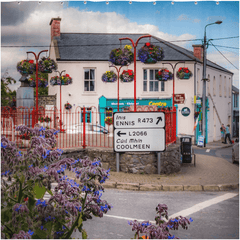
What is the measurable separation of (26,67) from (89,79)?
2.06 feet

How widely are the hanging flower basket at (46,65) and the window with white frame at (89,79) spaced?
0.35 m

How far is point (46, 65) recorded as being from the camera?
3.55 m

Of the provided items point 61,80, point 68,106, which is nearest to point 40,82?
point 61,80

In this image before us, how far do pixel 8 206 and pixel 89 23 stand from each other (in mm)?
1686

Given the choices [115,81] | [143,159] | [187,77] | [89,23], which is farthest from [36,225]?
[143,159]

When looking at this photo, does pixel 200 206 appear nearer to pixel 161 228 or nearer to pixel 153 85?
pixel 153 85

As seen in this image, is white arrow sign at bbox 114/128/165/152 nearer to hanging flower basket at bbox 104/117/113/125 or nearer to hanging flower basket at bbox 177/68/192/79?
hanging flower basket at bbox 104/117/113/125

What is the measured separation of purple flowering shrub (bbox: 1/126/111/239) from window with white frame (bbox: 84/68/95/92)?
4.93 feet

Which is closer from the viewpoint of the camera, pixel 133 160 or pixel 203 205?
pixel 203 205

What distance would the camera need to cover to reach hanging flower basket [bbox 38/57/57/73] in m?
3.45

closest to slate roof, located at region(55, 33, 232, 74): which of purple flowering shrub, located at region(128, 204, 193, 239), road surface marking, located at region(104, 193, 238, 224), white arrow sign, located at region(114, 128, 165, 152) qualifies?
white arrow sign, located at region(114, 128, 165, 152)

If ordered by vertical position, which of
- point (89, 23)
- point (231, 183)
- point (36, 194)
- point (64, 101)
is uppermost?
point (89, 23)

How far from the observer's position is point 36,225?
5.58 ft

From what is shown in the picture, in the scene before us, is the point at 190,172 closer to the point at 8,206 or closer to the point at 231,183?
the point at 231,183
